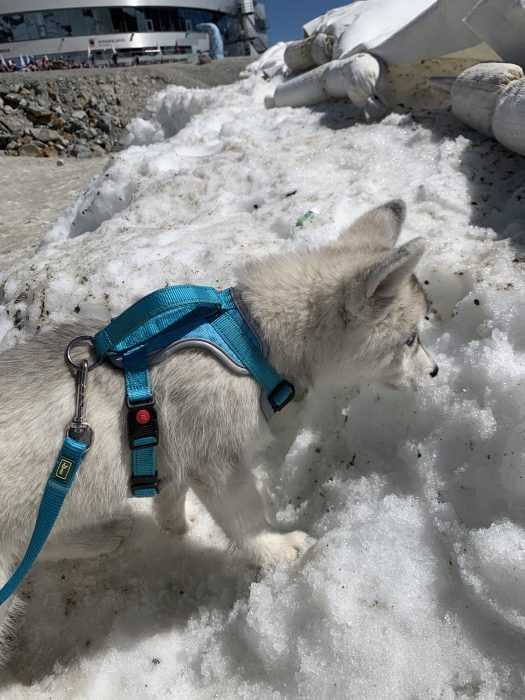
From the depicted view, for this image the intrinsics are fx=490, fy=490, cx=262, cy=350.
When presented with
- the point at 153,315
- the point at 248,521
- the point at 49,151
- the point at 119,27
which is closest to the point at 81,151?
the point at 49,151

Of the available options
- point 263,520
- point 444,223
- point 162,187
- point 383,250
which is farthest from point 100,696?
point 162,187

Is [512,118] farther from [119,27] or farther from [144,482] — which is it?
[119,27]

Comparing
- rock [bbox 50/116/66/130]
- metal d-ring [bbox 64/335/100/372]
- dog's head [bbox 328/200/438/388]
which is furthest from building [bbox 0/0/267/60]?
metal d-ring [bbox 64/335/100/372]

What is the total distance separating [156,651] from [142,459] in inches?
41.8

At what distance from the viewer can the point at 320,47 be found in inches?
297

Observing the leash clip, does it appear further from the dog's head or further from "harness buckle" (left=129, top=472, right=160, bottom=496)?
the dog's head

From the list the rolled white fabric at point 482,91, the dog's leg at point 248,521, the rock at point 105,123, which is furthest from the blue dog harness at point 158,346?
the rock at point 105,123

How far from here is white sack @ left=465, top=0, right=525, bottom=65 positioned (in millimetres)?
4043

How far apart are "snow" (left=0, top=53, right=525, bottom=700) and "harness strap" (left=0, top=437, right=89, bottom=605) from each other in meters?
0.91

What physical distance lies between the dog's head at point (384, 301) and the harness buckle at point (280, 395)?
33 cm

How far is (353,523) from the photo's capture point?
2398mm

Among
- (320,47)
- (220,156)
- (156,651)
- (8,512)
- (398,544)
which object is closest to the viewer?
(8,512)

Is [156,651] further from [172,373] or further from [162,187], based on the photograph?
[162,187]

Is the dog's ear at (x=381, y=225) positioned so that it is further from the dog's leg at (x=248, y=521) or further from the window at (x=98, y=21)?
the window at (x=98, y=21)
